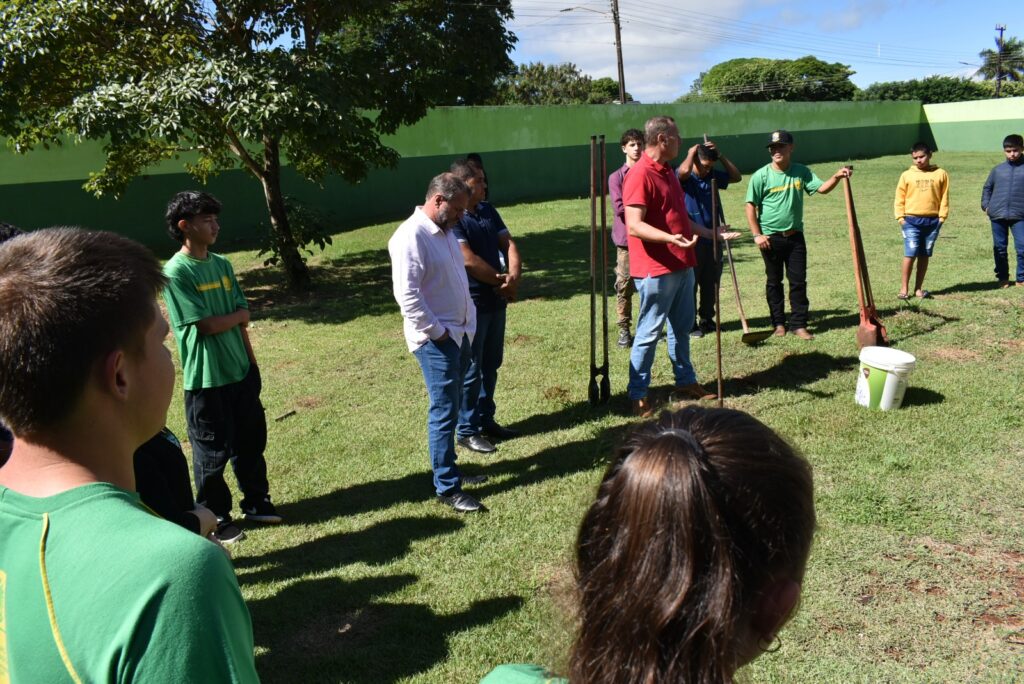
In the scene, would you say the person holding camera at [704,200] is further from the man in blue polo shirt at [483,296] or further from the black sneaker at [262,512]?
the black sneaker at [262,512]

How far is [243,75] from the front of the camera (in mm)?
9219

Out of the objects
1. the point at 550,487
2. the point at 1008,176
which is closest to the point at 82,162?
the point at 550,487

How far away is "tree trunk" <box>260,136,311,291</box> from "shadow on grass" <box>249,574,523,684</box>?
9046 millimetres

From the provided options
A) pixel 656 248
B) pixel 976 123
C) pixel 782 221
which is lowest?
pixel 656 248

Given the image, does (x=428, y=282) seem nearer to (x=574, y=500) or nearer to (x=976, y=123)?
(x=574, y=500)

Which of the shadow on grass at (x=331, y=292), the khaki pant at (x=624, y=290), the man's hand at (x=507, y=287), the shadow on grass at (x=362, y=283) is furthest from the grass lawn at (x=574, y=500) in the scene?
the shadow on grass at (x=362, y=283)

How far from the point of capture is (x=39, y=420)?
126 cm

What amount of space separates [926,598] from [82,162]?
18.3 metres

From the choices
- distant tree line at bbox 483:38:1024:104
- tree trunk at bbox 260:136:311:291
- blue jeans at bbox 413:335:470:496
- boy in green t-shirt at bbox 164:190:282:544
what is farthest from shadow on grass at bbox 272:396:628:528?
distant tree line at bbox 483:38:1024:104

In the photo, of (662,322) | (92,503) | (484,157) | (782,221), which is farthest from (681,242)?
(484,157)

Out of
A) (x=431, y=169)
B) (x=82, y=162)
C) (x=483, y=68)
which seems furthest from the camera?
(x=431, y=169)

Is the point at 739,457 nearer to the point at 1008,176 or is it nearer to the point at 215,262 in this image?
the point at 215,262

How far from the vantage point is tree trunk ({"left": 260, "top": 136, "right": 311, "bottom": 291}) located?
11898 mm

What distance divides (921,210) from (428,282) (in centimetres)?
674
